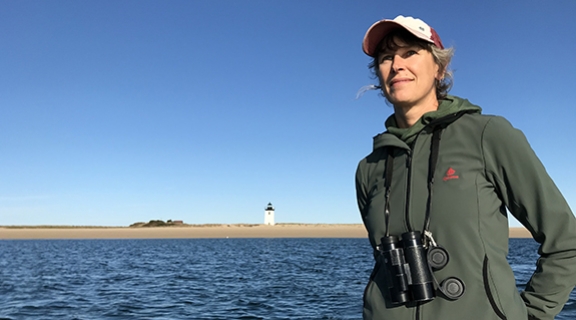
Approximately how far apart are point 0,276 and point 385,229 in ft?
74.9

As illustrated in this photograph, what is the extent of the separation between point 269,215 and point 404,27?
91.0 meters

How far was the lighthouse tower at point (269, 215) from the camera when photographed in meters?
89.6

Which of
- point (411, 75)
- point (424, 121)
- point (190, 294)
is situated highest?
Answer: point (411, 75)

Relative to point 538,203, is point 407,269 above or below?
below

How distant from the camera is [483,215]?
5.42 ft

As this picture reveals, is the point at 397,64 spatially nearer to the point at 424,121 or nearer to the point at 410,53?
the point at 410,53

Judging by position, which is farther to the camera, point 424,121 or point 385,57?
point 385,57

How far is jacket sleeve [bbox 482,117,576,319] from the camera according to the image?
1653 mm

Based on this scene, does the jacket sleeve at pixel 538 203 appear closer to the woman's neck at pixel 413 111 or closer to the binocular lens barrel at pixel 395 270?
the woman's neck at pixel 413 111

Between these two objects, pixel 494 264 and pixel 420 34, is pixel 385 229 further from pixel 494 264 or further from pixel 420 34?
pixel 420 34

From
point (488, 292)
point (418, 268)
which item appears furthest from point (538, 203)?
point (418, 268)

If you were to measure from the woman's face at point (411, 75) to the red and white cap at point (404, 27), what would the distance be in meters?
0.06

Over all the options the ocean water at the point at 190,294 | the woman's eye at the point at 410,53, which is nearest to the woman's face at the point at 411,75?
the woman's eye at the point at 410,53

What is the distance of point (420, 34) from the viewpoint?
183cm
